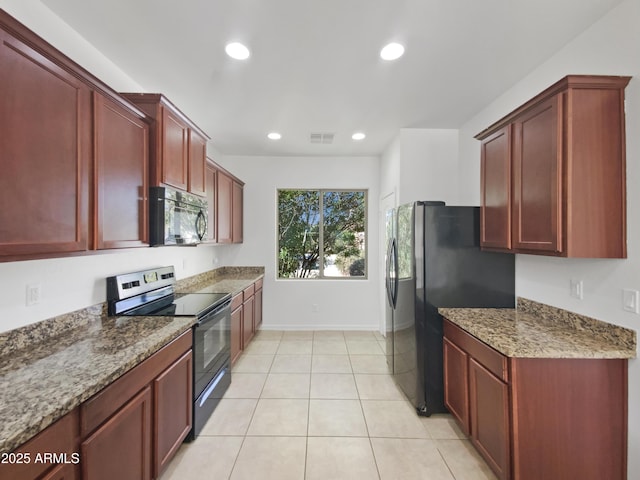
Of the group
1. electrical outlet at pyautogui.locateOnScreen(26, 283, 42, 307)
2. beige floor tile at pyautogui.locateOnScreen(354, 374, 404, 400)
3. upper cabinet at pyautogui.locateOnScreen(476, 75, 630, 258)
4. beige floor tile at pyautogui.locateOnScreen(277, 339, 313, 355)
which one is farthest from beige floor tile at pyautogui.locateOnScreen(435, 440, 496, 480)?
electrical outlet at pyautogui.locateOnScreen(26, 283, 42, 307)

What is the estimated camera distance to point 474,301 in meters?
2.38

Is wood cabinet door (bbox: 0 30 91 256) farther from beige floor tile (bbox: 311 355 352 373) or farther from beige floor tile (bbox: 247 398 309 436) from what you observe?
beige floor tile (bbox: 311 355 352 373)

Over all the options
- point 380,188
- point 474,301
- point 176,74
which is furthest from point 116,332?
point 380,188

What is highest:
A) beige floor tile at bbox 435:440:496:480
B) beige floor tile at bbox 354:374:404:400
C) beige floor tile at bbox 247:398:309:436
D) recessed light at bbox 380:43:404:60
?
recessed light at bbox 380:43:404:60

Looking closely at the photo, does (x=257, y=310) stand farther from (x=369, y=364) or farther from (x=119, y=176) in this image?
(x=119, y=176)

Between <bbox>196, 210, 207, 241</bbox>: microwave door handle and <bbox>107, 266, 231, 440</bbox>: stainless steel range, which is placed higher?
<bbox>196, 210, 207, 241</bbox>: microwave door handle

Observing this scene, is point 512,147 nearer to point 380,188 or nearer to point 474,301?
point 474,301

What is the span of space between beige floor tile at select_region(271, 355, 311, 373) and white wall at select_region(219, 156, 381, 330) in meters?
1.00

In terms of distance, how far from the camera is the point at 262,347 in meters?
3.85

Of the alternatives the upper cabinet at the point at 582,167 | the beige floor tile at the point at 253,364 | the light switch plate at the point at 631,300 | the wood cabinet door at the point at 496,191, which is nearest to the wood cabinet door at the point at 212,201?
the beige floor tile at the point at 253,364

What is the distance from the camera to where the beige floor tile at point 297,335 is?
4.18 meters

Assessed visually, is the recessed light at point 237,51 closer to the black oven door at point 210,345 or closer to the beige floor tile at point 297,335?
the black oven door at point 210,345

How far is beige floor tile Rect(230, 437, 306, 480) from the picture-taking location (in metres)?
1.80

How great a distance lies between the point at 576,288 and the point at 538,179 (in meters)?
0.76
